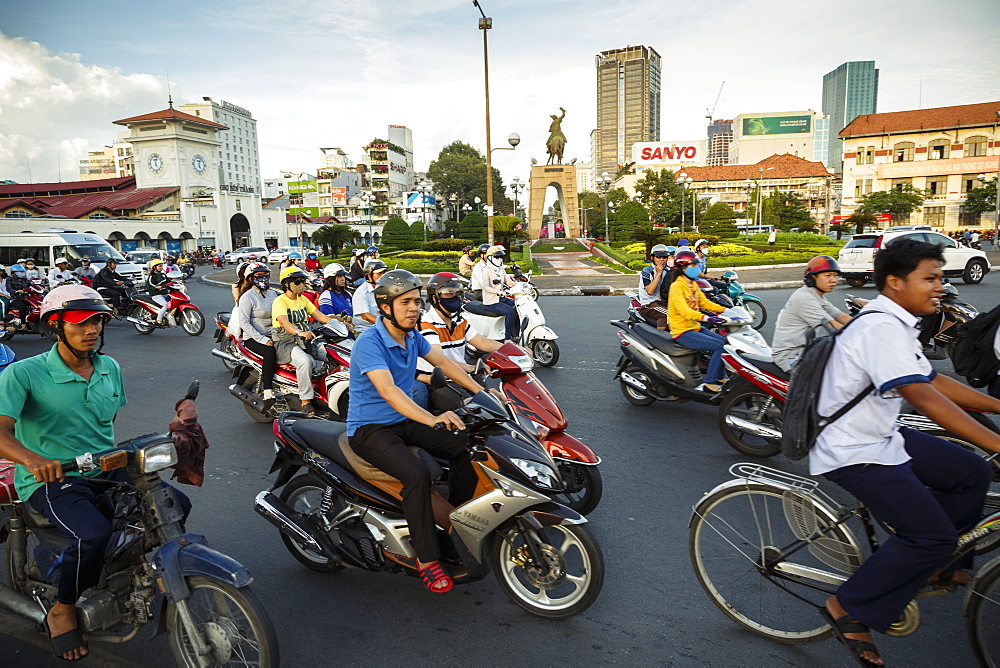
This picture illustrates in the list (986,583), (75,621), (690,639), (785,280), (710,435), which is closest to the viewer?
(986,583)

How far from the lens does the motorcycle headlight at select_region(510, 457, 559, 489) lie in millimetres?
2889

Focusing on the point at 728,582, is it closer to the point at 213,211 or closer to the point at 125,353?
the point at 125,353

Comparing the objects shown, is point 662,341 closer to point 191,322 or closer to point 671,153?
point 191,322

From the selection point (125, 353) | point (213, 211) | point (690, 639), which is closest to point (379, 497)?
point (690, 639)

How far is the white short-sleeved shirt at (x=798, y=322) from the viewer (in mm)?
5000

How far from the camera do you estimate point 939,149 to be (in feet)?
211

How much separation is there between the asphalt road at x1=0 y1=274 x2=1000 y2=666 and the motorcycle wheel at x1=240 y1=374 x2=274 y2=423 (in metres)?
0.74

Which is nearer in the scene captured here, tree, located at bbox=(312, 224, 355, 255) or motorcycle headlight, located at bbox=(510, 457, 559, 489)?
motorcycle headlight, located at bbox=(510, 457, 559, 489)

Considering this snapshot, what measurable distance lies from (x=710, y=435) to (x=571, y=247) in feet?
143

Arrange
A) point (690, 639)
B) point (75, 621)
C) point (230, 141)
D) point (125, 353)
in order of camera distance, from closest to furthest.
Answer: point (75, 621)
point (690, 639)
point (125, 353)
point (230, 141)

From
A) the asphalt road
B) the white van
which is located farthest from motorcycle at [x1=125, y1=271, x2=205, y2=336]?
the white van

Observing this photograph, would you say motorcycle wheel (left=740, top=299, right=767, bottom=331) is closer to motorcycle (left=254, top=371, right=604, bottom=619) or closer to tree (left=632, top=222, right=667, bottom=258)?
motorcycle (left=254, top=371, right=604, bottom=619)

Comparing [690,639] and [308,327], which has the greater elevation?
[308,327]

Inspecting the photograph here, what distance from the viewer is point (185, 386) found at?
8289mm
